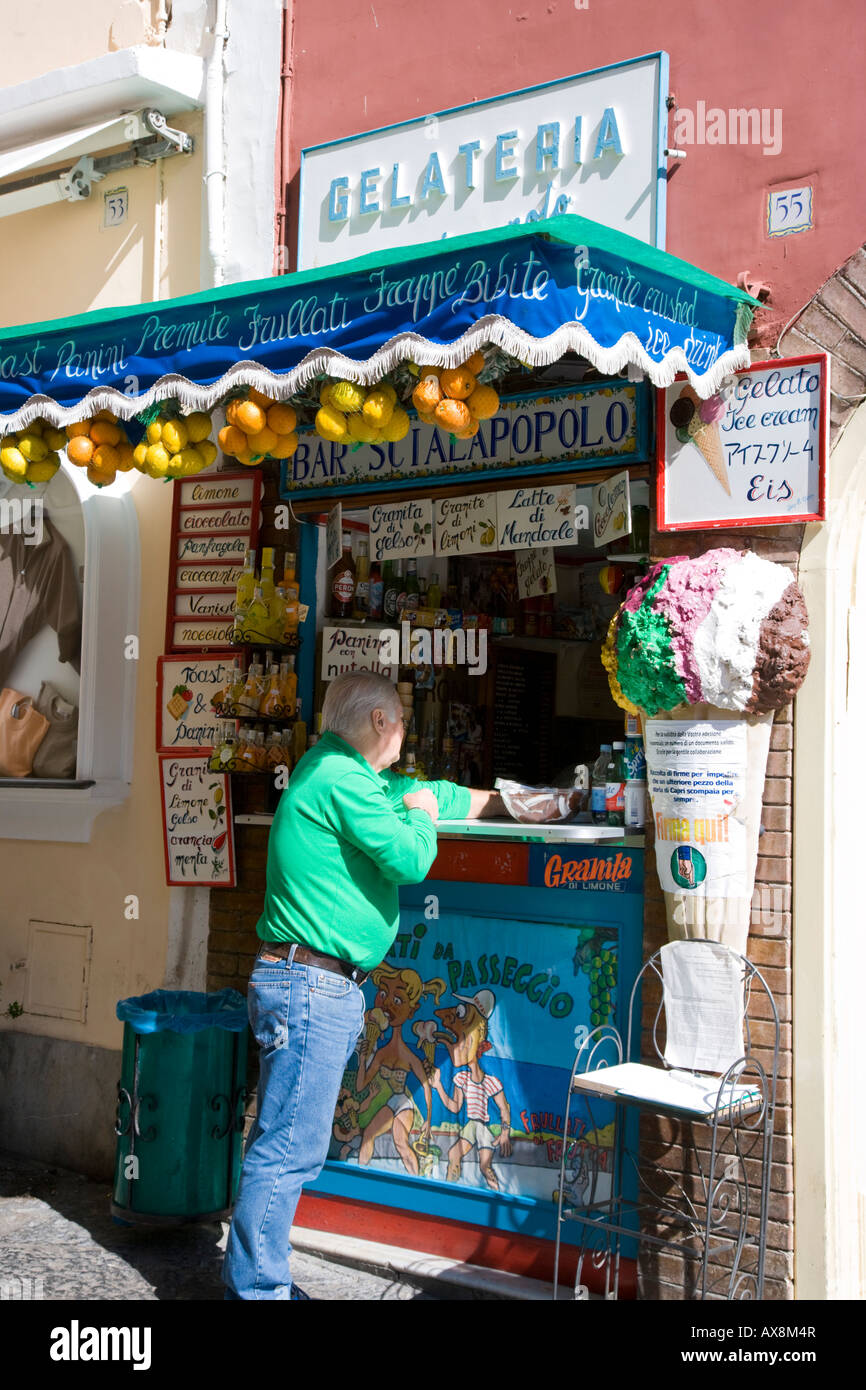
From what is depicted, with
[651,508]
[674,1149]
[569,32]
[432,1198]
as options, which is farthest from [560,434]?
[432,1198]

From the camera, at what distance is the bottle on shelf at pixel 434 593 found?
548 cm

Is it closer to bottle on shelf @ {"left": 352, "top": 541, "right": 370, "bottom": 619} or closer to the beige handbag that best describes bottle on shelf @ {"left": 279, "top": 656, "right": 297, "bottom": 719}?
bottle on shelf @ {"left": 352, "top": 541, "right": 370, "bottom": 619}

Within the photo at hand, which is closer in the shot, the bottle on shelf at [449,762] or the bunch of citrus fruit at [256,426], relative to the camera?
the bunch of citrus fruit at [256,426]

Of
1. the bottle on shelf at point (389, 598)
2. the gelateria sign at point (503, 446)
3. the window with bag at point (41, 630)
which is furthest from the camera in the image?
the window with bag at point (41, 630)

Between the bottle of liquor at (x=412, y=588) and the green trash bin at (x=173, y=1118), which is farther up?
the bottle of liquor at (x=412, y=588)

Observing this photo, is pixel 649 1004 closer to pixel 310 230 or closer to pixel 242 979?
pixel 242 979

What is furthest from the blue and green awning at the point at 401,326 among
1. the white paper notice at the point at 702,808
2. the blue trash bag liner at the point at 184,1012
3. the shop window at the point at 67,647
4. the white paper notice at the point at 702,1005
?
the blue trash bag liner at the point at 184,1012

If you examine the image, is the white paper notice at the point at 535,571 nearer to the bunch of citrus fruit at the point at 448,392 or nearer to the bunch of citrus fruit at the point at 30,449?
the bunch of citrus fruit at the point at 448,392

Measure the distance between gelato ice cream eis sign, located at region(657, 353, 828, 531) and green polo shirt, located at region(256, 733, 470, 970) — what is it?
1367 millimetres

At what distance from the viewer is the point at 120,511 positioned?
5922mm

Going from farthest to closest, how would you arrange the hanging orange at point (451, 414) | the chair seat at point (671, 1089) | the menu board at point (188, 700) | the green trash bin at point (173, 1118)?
the menu board at point (188, 700) < the green trash bin at point (173, 1118) < the hanging orange at point (451, 414) < the chair seat at point (671, 1089)

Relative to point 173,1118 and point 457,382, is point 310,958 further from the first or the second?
point 457,382

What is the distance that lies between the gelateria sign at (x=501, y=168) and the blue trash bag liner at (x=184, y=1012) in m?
3.04

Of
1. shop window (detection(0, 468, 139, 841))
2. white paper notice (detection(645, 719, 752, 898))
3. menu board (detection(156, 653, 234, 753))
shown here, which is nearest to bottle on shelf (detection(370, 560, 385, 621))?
menu board (detection(156, 653, 234, 753))
